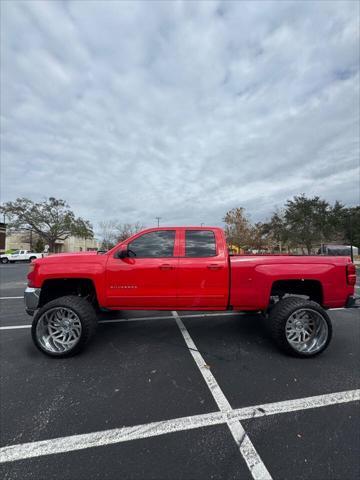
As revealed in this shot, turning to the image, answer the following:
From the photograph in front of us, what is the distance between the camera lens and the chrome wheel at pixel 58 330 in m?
3.34

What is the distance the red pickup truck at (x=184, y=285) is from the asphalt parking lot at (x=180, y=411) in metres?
Result: 0.40

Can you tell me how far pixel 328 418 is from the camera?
7.07ft

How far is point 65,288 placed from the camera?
3863 millimetres

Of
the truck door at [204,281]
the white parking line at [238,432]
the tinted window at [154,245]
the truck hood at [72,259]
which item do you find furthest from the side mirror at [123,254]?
the white parking line at [238,432]

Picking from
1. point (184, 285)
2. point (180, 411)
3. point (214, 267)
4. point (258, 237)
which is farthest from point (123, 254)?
point (258, 237)

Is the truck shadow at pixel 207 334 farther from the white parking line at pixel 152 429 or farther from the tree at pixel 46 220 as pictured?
the tree at pixel 46 220

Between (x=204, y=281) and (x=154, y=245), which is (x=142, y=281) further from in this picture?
(x=204, y=281)

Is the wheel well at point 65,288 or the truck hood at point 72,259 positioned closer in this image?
the truck hood at point 72,259

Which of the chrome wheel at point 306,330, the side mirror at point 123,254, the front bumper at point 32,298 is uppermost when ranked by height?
the side mirror at point 123,254

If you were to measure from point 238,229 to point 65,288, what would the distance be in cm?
3621

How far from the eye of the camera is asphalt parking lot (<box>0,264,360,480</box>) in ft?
5.62

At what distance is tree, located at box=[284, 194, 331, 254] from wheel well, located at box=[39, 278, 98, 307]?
1261 inches

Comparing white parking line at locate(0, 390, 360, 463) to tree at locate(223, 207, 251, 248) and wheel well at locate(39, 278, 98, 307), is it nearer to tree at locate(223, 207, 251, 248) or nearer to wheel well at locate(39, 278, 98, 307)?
wheel well at locate(39, 278, 98, 307)

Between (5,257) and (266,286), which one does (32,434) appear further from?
(5,257)
